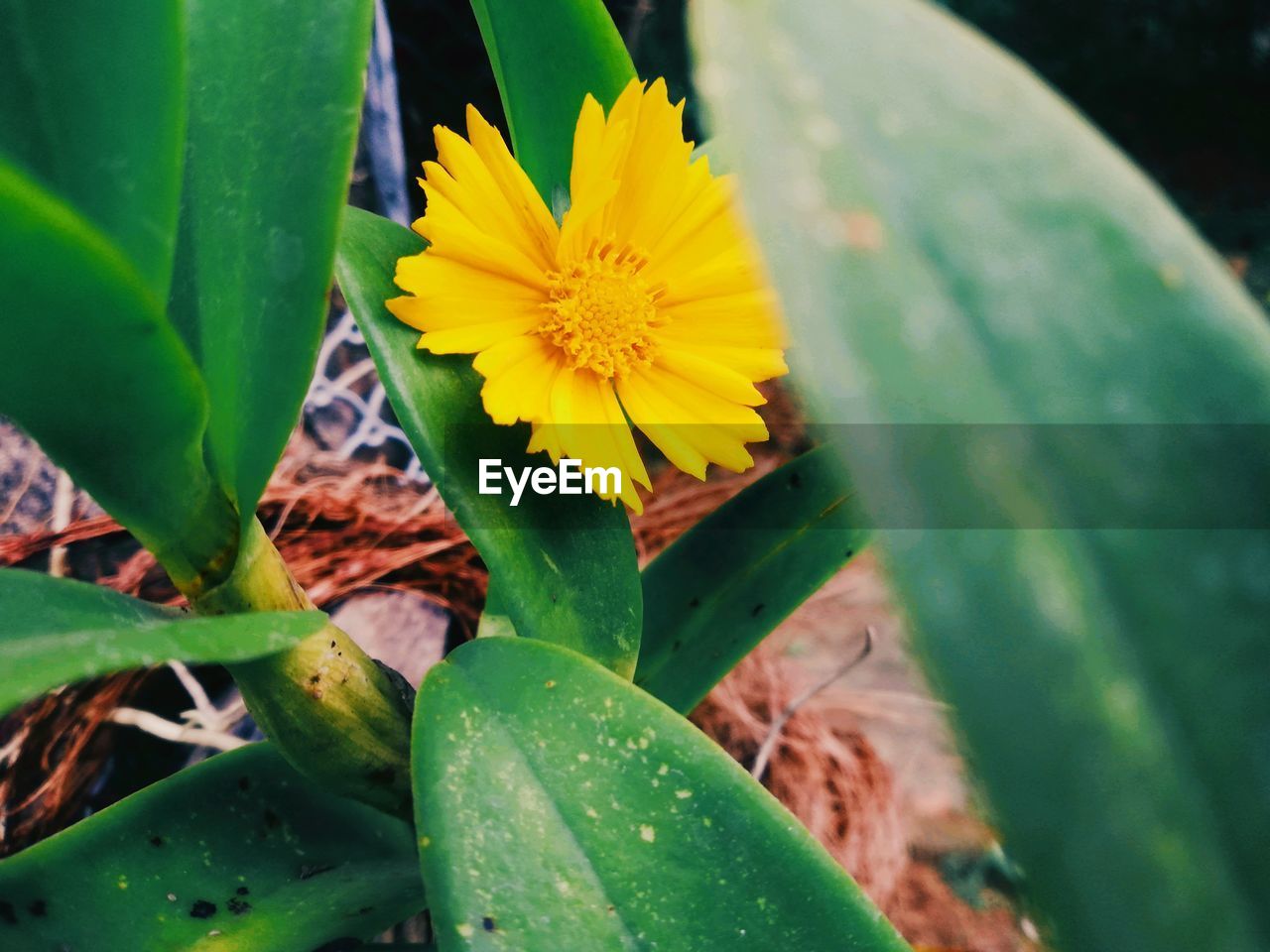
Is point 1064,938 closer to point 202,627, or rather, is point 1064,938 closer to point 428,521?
point 202,627

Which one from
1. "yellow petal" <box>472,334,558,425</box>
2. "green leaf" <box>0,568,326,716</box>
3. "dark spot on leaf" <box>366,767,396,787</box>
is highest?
"yellow petal" <box>472,334,558,425</box>

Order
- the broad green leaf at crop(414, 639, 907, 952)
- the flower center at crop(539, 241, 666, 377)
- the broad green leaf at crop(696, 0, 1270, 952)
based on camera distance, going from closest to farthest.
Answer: the broad green leaf at crop(696, 0, 1270, 952), the broad green leaf at crop(414, 639, 907, 952), the flower center at crop(539, 241, 666, 377)

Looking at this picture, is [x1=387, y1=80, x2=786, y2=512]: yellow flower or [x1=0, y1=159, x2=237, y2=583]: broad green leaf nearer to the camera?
[x1=0, y1=159, x2=237, y2=583]: broad green leaf

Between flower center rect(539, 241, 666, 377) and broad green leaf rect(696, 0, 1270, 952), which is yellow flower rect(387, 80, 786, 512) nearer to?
flower center rect(539, 241, 666, 377)

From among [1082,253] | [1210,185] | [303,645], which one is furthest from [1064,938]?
[1210,185]

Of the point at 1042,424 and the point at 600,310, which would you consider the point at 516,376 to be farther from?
the point at 1042,424

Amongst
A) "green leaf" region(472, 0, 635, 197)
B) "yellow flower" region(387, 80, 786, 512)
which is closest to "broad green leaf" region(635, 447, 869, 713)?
"yellow flower" region(387, 80, 786, 512)

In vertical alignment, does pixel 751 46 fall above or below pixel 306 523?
above
